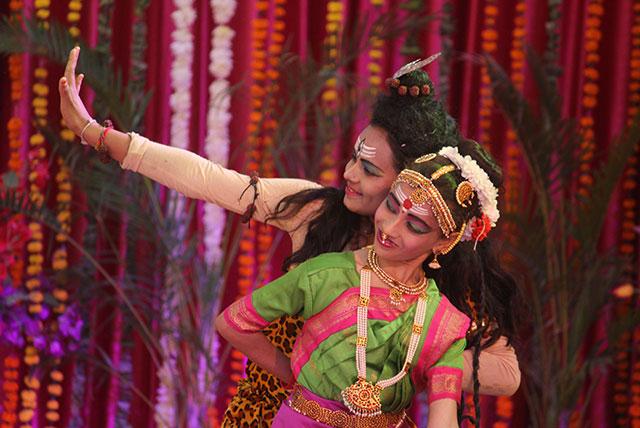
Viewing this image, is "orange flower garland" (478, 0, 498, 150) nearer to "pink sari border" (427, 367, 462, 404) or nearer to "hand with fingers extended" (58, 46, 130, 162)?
"hand with fingers extended" (58, 46, 130, 162)

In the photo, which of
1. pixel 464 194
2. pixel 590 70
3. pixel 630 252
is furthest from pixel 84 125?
pixel 630 252

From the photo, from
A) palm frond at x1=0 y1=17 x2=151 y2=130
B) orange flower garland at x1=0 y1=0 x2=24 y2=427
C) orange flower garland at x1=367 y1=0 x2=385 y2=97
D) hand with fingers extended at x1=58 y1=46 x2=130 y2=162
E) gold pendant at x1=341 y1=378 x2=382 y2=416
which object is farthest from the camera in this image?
orange flower garland at x1=367 y1=0 x2=385 y2=97

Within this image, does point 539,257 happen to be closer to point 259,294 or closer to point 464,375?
point 464,375

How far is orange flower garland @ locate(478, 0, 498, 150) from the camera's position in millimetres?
4582

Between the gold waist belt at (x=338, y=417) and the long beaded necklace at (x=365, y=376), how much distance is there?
0.11 ft

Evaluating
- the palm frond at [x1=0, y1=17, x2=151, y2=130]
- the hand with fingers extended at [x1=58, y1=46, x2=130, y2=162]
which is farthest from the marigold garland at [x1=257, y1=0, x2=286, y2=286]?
the hand with fingers extended at [x1=58, y1=46, x2=130, y2=162]

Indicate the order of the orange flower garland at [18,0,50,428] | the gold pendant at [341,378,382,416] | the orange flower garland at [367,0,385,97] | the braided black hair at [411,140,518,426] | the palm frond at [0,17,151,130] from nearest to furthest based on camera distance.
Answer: the gold pendant at [341,378,382,416] < the braided black hair at [411,140,518,426] < the palm frond at [0,17,151,130] < the orange flower garland at [18,0,50,428] < the orange flower garland at [367,0,385,97]

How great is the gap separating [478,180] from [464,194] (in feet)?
0.15

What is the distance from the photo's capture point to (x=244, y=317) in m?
2.16

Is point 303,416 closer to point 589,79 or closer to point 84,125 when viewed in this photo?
point 84,125

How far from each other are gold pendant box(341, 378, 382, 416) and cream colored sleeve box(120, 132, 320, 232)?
62 cm

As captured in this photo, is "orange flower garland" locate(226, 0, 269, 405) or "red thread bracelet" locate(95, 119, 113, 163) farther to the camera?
"orange flower garland" locate(226, 0, 269, 405)

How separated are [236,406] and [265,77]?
7.40 feet

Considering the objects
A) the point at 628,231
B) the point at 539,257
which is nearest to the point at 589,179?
the point at 628,231
